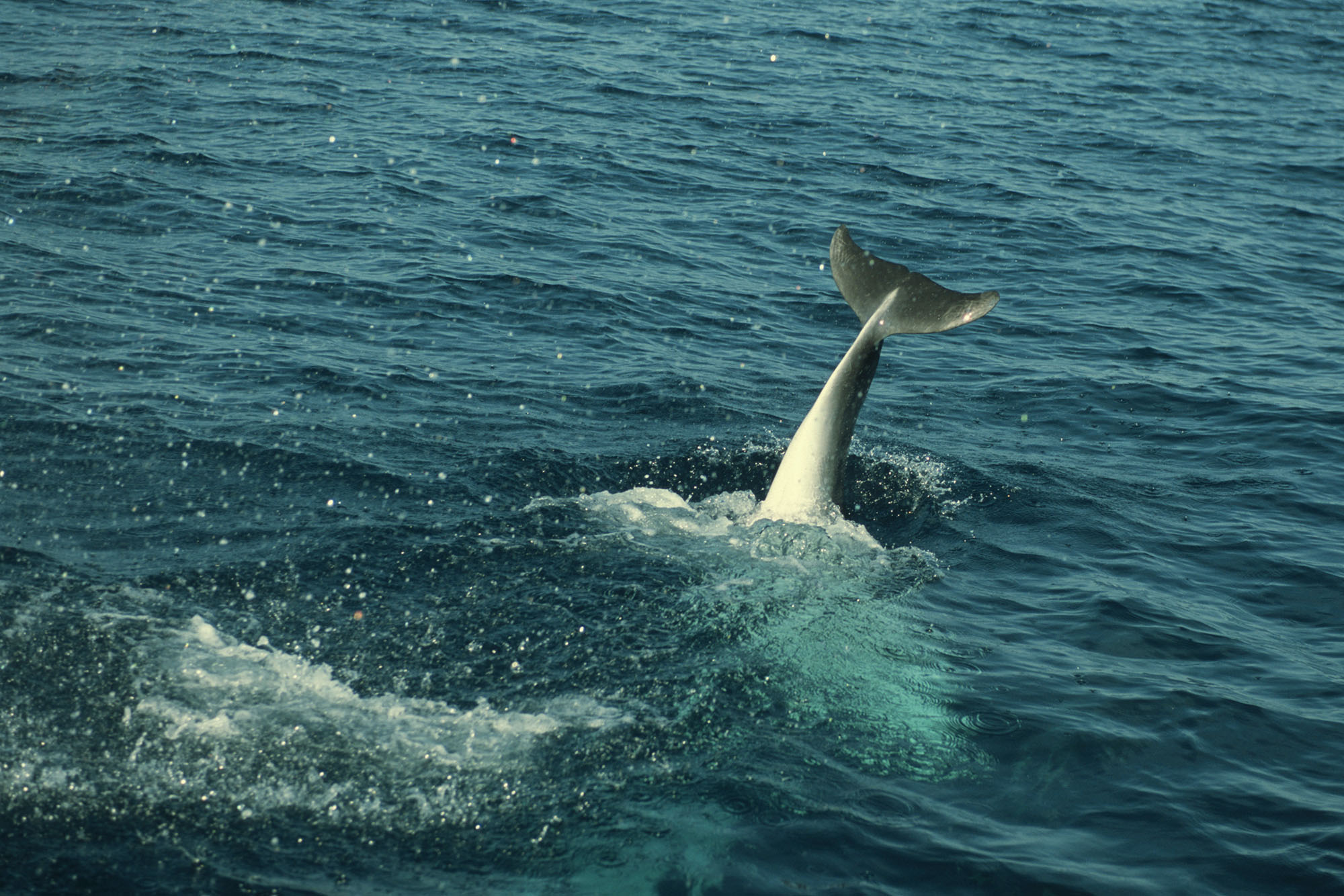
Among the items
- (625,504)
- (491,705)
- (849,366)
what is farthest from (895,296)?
(491,705)

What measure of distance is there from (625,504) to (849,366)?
240 centimetres

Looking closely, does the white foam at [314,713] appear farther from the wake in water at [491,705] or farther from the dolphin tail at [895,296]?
the dolphin tail at [895,296]

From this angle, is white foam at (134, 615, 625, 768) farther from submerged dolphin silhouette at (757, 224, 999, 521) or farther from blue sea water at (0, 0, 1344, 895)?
submerged dolphin silhouette at (757, 224, 999, 521)

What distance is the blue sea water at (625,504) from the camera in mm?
7172

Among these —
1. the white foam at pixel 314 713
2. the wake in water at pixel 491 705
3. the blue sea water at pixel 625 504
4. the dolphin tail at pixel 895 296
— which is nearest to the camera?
the wake in water at pixel 491 705

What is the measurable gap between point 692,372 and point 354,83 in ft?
45.1

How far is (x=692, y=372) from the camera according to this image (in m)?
14.9

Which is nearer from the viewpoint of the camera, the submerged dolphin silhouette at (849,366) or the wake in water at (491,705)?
the wake in water at (491,705)

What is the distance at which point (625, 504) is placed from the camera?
11.1 m

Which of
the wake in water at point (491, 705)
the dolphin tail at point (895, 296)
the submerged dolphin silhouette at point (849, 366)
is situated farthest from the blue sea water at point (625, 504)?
the dolphin tail at point (895, 296)

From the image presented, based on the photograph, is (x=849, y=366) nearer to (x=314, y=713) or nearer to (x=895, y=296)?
(x=895, y=296)

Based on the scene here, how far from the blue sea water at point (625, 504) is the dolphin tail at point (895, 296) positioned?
6.30 ft

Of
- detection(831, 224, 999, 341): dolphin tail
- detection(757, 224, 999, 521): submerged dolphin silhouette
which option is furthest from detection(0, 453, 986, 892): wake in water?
detection(831, 224, 999, 341): dolphin tail

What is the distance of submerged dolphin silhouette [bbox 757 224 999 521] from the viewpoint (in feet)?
34.2
